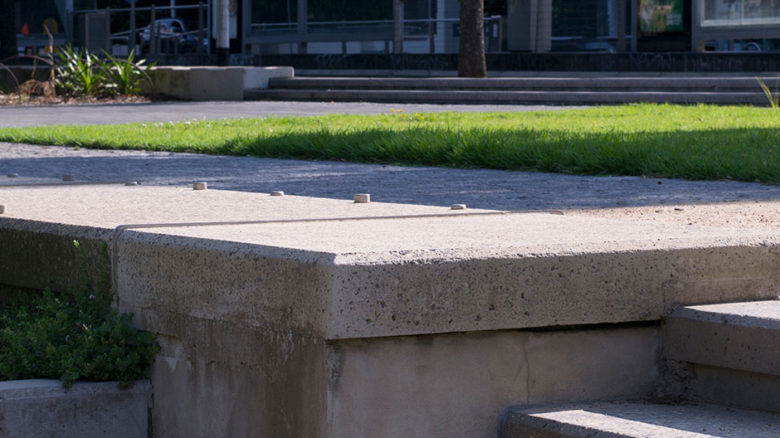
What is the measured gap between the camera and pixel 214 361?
288 cm

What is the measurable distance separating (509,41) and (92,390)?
909 inches

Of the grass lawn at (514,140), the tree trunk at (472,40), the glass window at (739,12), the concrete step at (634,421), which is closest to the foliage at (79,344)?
the concrete step at (634,421)

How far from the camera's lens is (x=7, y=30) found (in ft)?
82.1

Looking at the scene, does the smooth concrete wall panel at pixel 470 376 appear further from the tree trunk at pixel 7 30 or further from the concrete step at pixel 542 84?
the tree trunk at pixel 7 30

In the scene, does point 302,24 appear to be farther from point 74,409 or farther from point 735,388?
point 735,388

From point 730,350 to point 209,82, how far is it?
17.1 m

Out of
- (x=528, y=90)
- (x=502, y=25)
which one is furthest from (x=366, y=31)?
(x=528, y=90)

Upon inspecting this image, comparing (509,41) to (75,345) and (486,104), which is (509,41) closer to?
(486,104)

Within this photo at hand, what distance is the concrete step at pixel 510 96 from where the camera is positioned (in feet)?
50.6

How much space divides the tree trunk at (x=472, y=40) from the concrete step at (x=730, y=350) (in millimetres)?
17233

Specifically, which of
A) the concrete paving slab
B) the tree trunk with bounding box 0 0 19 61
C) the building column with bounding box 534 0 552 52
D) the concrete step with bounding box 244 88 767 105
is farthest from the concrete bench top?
the tree trunk with bounding box 0 0 19 61

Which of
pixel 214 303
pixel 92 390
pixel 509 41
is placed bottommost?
pixel 92 390

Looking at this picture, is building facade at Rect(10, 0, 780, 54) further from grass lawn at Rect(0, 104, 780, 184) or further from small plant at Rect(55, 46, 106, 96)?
grass lawn at Rect(0, 104, 780, 184)

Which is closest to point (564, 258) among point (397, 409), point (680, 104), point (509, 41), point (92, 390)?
point (397, 409)
